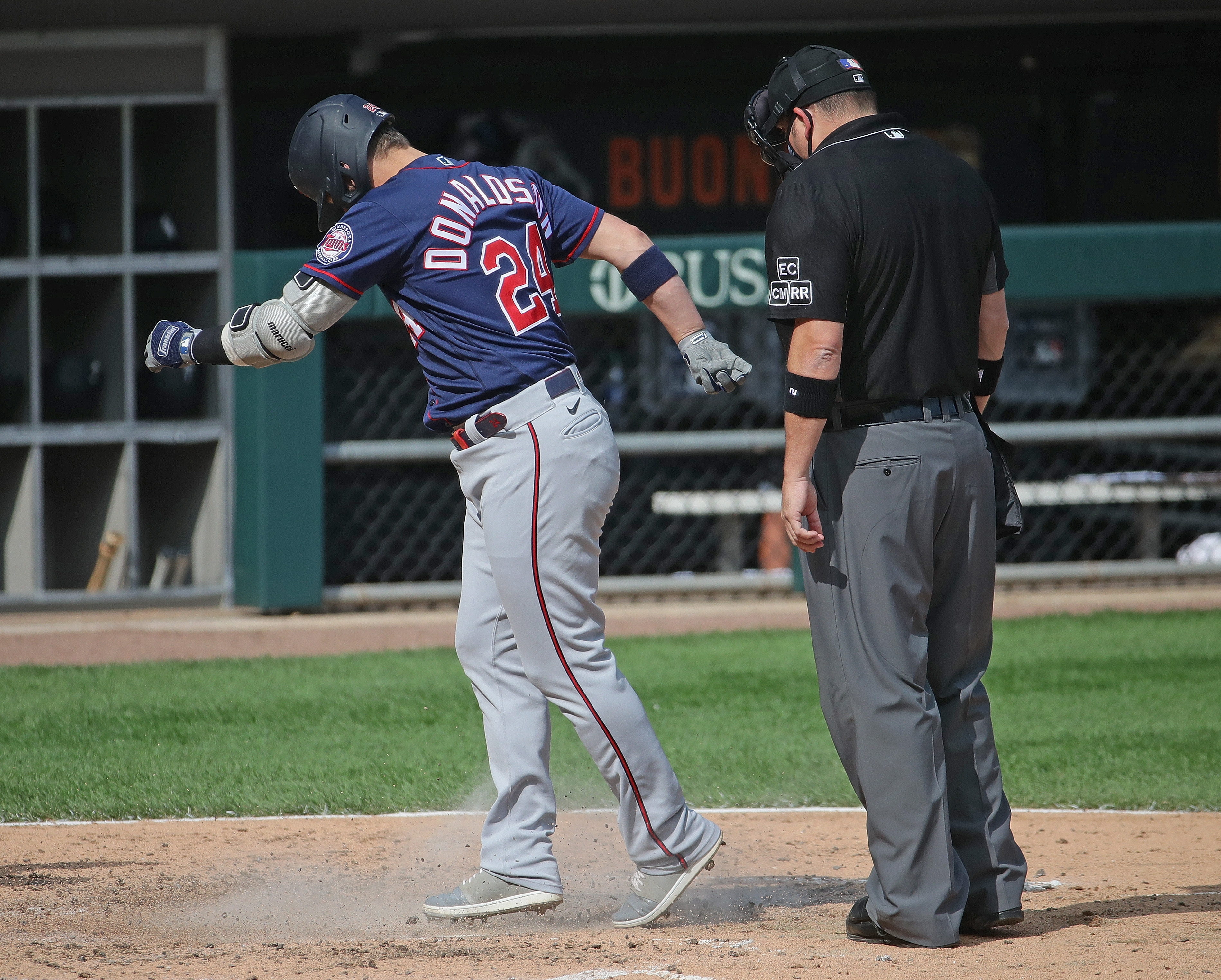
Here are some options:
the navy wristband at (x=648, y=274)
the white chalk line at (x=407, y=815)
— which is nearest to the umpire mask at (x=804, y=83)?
the navy wristband at (x=648, y=274)

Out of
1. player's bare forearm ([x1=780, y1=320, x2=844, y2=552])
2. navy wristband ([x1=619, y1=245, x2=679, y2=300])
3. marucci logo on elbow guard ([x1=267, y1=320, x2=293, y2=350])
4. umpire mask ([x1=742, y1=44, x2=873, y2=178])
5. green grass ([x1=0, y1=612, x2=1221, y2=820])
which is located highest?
umpire mask ([x1=742, y1=44, x2=873, y2=178])

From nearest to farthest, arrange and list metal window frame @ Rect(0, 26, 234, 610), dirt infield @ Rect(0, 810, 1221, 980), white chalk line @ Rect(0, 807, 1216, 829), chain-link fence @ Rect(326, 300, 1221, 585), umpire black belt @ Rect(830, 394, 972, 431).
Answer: dirt infield @ Rect(0, 810, 1221, 980) < umpire black belt @ Rect(830, 394, 972, 431) < white chalk line @ Rect(0, 807, 1216, 829) < metal window frame @ Rect(0, 26, 234, 610) < chain-link fence @ Rect(326, 300, 1221, 585)

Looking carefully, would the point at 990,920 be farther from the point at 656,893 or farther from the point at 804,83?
the point at 804,83

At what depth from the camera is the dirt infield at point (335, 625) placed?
7.55 meters

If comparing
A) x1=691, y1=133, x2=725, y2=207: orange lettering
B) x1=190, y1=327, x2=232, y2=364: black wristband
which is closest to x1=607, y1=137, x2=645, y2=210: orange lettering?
x1=691, y1=133, x2=725, y2=207: orange lettering

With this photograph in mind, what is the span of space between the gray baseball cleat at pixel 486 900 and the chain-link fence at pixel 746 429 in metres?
5.89

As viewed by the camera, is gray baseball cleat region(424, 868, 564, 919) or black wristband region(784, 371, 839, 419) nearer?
black wristband region(784, 371, 839, 419)

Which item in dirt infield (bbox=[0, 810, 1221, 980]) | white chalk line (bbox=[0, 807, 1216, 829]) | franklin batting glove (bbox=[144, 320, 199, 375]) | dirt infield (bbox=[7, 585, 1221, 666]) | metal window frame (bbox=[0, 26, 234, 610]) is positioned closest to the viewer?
dirt infield (bbox=[0, 810, 1221, 980])

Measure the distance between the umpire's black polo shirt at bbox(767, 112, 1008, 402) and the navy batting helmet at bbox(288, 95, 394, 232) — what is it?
98 centimetres

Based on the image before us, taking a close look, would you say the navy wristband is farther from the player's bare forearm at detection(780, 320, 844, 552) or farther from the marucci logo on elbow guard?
the marucci logo on elbow guard

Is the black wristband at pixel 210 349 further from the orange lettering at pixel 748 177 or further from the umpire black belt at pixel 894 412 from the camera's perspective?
the orange lettering at pixel 748 177

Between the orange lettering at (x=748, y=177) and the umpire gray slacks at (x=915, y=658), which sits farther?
the orange lettering at (x=748, y=177)

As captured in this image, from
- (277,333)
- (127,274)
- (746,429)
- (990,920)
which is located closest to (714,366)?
(277,333)

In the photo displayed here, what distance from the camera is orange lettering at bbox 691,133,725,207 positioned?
33.0 ft
